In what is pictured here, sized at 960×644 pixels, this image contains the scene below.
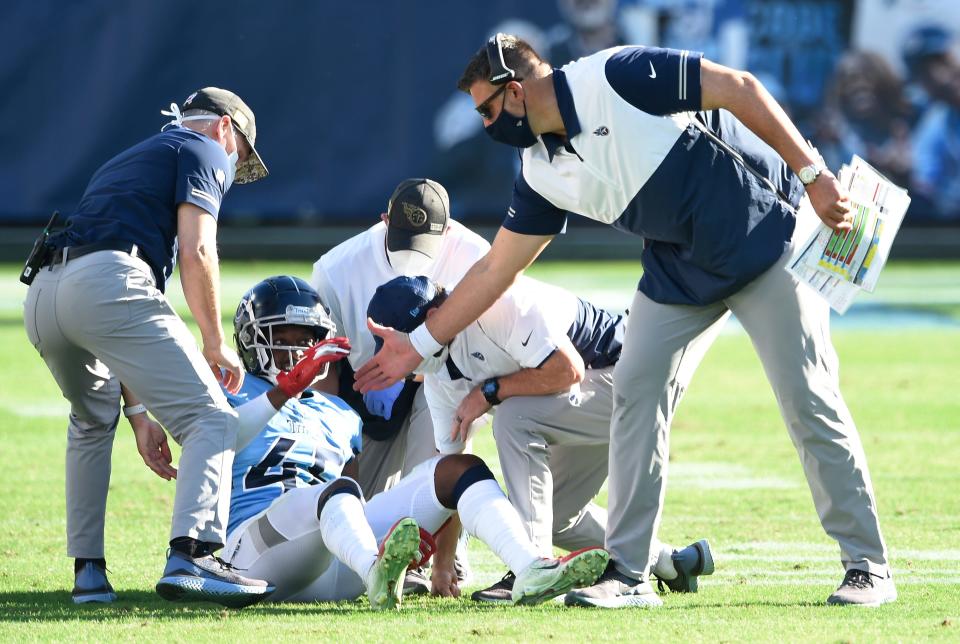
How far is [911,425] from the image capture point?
9.88m

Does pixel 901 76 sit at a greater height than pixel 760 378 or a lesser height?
greater

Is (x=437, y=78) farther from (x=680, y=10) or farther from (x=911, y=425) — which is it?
(x=911, y=425)

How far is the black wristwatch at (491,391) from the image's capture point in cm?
567

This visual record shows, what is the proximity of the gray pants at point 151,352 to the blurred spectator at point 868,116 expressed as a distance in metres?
19.5

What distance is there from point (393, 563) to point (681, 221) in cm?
152

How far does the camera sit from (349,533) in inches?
194

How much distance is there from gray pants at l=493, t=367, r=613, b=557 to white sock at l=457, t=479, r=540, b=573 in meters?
0.46

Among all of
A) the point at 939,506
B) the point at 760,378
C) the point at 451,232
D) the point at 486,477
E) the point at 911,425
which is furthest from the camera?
the point at 760,378

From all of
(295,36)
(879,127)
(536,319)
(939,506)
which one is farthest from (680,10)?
(536,319)

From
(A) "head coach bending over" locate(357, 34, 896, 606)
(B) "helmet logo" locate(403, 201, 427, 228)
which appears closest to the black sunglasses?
(A) "head coach bending over" locate(357, 34, 896, 606)

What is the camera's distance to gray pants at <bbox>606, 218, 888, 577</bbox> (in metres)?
5.12

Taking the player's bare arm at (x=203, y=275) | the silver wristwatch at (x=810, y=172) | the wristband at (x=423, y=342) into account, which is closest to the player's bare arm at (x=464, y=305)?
the wristband at (x=423, y=342)

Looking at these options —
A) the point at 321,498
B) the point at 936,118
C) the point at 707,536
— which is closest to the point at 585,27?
the point at 936,118

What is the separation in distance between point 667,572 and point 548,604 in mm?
619
